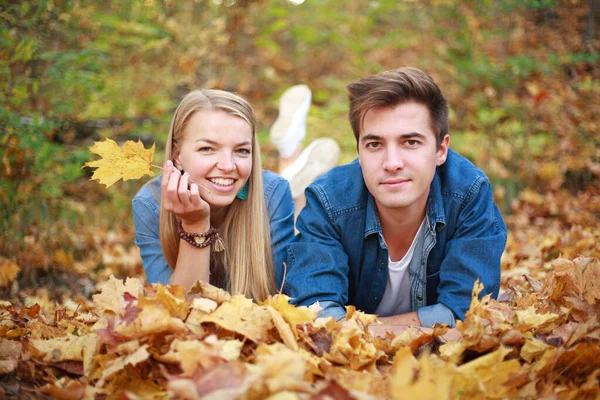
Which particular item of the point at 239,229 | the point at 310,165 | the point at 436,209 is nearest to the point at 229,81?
the point at 310,165

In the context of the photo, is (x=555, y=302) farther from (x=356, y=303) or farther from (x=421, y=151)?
(x=356, y=303)

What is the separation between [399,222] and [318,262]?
18.1 inches

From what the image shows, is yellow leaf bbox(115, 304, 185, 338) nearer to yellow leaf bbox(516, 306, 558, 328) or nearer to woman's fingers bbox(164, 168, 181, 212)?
woman's fingers bbox(164, 168, 181, 212)

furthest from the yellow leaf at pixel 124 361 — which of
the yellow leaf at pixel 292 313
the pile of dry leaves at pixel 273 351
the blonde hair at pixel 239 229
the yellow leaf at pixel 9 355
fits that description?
the blonde hair at pixel 239 229

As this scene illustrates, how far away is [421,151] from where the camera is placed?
2.43 metres

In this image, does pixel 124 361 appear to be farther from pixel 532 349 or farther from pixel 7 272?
pixel 7 272

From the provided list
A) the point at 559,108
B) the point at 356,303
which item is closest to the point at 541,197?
the point at 559,108

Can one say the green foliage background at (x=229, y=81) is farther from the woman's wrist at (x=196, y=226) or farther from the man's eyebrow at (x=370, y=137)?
the man's eyebrow at (x=370, y=137)

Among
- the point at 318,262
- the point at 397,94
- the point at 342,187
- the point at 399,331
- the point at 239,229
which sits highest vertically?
the point at 397,94

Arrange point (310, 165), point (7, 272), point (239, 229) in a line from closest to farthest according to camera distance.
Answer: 1. point (239, 229)
2. point (7, 272)
3. point (310, 165)

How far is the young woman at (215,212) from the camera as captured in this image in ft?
8.51

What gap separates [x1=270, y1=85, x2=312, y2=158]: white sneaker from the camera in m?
4.27

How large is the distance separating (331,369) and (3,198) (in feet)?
10.3

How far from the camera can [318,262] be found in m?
2.46
